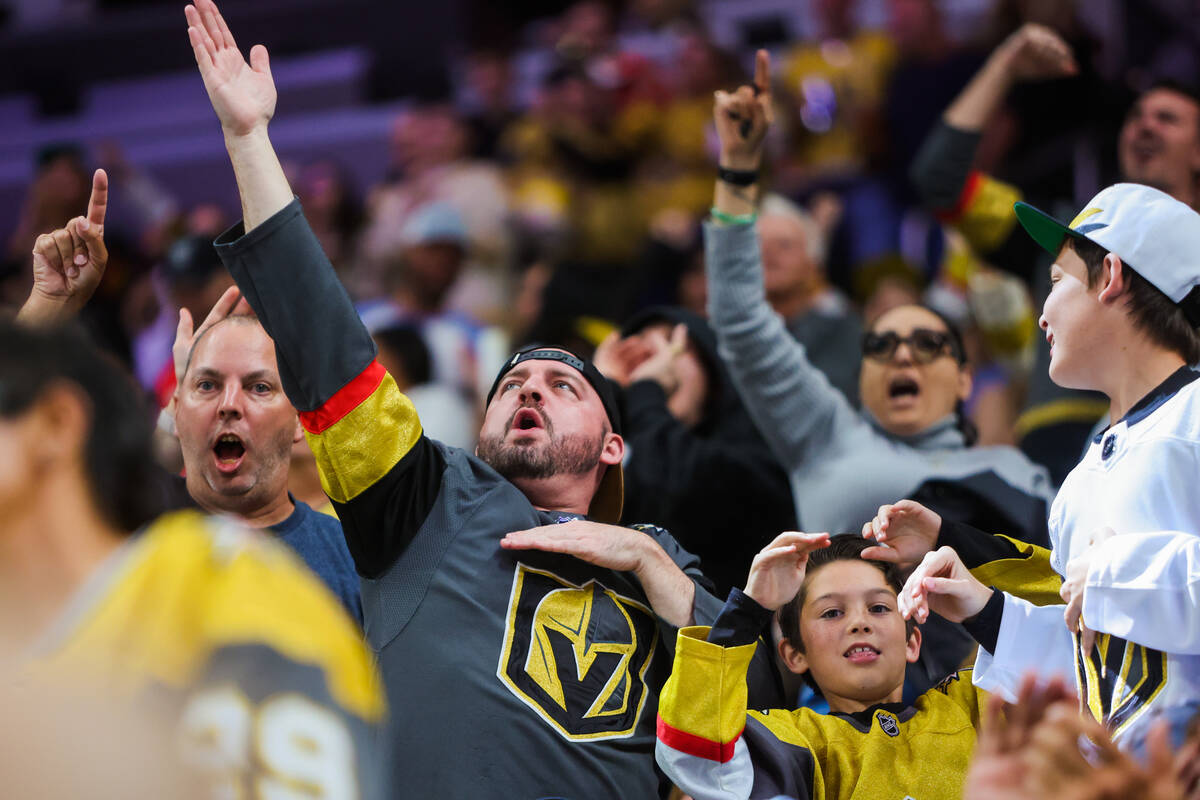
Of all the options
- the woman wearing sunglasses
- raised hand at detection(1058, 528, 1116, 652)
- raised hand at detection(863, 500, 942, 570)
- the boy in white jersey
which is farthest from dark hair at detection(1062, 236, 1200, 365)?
the woman wearing sunglasses

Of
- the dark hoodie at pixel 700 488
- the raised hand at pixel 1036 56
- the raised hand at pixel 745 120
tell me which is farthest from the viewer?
the raised hand at pixel 1036 56

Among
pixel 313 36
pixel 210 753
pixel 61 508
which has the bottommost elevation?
pixel 210 753

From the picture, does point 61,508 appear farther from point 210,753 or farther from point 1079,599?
point 1079,599

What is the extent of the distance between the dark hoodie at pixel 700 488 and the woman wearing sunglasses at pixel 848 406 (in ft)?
0.33

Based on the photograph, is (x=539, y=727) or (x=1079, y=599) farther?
(x=539, y=727)

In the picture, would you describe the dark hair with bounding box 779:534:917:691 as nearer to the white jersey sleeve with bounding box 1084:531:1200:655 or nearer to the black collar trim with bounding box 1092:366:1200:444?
the black collar trim with bounding box 1092:366:1200:444

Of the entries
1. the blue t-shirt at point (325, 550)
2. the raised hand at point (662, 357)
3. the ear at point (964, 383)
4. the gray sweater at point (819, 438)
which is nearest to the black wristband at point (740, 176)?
Result: the gray sweater at point (819, 438)

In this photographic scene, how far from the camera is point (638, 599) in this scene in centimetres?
303

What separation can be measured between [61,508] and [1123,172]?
4258 mm

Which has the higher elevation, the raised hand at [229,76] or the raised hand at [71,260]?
the raised hand at [229,76]

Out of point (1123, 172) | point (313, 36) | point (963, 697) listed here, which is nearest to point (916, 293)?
point (1123, 172)

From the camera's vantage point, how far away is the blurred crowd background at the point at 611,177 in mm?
5512

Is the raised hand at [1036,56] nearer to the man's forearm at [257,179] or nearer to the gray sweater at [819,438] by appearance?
the gray sweater at [819,438]

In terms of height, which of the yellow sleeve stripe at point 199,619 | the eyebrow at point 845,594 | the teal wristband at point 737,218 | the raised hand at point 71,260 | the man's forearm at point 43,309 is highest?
the teal wristband at point 737,218
